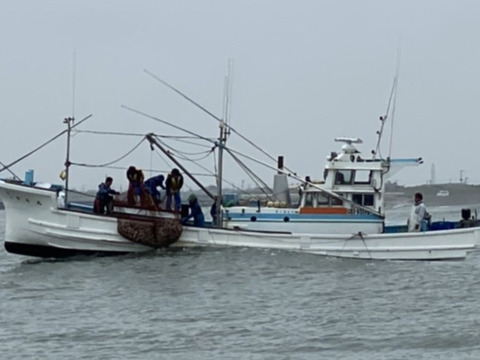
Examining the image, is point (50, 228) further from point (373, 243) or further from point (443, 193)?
point (443, 193)

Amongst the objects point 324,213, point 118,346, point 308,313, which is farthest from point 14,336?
point 324,213

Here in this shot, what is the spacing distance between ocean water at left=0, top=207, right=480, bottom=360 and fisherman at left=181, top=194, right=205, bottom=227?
104 cm

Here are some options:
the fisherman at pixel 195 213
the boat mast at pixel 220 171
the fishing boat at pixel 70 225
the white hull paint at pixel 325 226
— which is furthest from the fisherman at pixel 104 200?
the white hull paint at pixel 325 226

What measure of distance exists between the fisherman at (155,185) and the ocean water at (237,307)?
1.70 meters

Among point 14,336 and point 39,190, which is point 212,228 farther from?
point 14,336

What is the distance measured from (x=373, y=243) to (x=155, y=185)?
609 centimetres

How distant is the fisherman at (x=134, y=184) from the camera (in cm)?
3266

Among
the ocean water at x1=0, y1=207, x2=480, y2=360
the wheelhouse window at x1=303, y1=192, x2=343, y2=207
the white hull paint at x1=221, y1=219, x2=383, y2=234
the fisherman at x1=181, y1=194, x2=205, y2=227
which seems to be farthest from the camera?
the wheelhouse window at x1=303, y1=192, x2=343, y2=207

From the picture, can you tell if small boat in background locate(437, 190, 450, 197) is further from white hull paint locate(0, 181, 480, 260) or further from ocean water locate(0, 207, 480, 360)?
white hull paint locate(0, 181, 480, 260)

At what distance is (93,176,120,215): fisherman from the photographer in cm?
3278

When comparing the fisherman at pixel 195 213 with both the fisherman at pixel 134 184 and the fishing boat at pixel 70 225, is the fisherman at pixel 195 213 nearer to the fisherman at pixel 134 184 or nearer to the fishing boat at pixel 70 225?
the fishing boat at pixel 70 225

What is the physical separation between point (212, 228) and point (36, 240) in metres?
4.71

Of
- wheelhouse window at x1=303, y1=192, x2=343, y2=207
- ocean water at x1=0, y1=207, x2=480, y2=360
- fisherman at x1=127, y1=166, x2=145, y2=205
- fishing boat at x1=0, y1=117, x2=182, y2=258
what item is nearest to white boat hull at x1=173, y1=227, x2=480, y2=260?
ocean water at x1=0, y1=207, x2=480, y2=360

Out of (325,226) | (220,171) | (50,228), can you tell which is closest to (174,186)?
(220,171)
